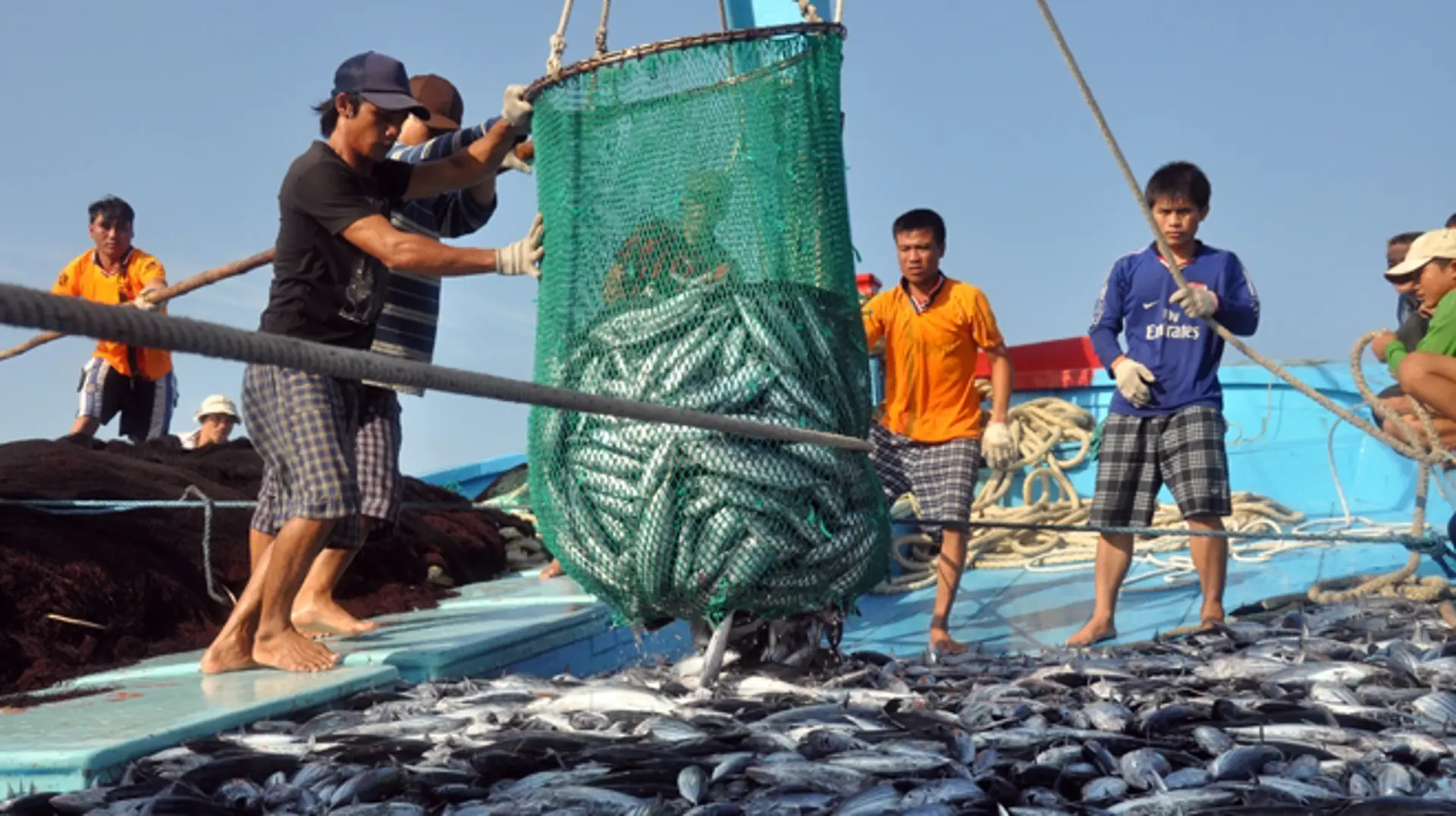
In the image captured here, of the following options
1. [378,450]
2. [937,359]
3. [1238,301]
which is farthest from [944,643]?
[378,450]

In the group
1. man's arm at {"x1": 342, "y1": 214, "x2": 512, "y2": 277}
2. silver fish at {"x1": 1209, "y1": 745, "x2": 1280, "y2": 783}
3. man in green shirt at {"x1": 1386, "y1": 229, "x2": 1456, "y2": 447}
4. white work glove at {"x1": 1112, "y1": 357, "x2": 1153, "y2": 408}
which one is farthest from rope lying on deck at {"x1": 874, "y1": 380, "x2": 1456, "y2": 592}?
silver fish at {"x1": 1209, "y1": 745, "x2": 1280, "y2": 783}

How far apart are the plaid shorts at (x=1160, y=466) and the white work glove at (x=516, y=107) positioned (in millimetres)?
3023

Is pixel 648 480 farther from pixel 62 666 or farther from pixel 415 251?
pixel 62 666

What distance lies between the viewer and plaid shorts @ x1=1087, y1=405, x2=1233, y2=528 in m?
5.60

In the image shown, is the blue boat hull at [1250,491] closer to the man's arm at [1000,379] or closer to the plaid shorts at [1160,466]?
the plaid shorts at [1160,466]

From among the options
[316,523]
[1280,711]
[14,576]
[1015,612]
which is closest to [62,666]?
[14,576]

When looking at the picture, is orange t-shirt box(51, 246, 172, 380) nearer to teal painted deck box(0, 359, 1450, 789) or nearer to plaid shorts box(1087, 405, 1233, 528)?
teal painted deck box(0, 359, 1450, 789)

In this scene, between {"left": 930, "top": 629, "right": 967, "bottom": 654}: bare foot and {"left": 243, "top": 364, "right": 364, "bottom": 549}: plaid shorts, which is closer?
{"left": 243, "top": 364, "right": 364, "bottom": 549}: plaid shorts

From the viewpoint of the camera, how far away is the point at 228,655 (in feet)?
Answer: 13.7

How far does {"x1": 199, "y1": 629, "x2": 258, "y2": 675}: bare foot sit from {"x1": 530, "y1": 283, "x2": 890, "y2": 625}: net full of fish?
4.15 ft

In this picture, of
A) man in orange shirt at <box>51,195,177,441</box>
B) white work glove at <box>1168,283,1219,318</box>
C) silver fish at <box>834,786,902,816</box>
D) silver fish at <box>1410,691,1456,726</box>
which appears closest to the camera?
silver fish at <box>834,786,902,816</box>

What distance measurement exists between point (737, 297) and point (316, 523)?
5.33ft

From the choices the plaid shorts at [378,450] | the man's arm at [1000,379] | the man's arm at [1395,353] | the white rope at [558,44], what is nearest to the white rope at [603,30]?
the white rope at [558,44]

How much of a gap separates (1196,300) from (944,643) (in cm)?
176
